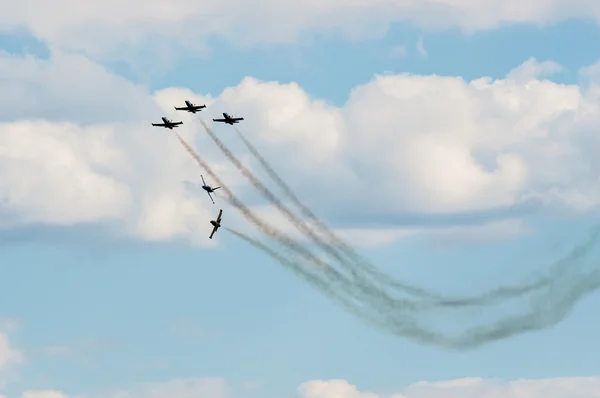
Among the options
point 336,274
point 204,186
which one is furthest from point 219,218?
point 336,274

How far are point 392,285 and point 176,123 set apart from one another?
45131 millimetres

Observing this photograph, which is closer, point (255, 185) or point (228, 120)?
point (255, 185)

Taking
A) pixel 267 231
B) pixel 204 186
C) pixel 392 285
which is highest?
pixel 204 186

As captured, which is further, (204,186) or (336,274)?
(204,186)

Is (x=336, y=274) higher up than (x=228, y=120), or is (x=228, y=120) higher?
(x=228, y=120)

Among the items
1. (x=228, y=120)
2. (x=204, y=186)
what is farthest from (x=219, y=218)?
(x=228, y=120)

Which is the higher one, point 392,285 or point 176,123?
point 176,123

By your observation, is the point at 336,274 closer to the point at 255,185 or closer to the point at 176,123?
the point at 255,185

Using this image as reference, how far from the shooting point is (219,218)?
7436 inches

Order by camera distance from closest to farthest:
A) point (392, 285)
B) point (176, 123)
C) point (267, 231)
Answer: point (392, 285) < point (267, 231) < point (176, 123)

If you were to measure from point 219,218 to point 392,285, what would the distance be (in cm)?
4032

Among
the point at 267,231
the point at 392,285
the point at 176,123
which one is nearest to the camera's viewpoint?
the point at 392,285

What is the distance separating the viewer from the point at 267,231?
169m

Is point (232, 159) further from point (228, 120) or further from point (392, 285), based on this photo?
point (392, 285)
